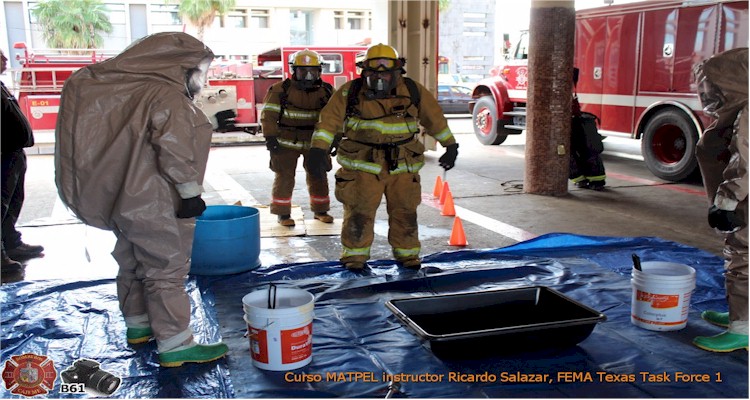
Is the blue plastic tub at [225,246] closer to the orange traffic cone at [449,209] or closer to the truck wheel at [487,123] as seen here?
the orange traffic cone at [449,209]

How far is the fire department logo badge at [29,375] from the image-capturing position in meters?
3.17

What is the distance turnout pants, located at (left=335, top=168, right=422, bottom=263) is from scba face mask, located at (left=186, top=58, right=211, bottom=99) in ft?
5.51

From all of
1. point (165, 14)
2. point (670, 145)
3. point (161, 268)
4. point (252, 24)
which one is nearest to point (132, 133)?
point (161, 268)

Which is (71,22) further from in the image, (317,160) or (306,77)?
(317,160)

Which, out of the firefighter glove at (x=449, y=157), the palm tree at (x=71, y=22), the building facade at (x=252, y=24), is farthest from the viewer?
the palm tree at (x=71, y=22)

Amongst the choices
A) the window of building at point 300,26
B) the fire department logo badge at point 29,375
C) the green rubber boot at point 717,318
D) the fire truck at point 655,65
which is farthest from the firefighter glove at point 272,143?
the window of building at point 300,26

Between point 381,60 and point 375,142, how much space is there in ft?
2.01

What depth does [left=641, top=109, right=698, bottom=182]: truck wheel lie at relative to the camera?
9.05 metres

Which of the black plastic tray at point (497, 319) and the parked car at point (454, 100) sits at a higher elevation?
the parked car at point (454, 100)

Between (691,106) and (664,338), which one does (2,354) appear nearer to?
(664,338)

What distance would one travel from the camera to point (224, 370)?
133 inches

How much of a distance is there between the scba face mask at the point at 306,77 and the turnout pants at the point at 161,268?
324cm

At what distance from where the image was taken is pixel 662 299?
12.4 feet

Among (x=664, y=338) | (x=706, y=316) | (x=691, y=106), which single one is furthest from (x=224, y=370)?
(x=691, y=106)
